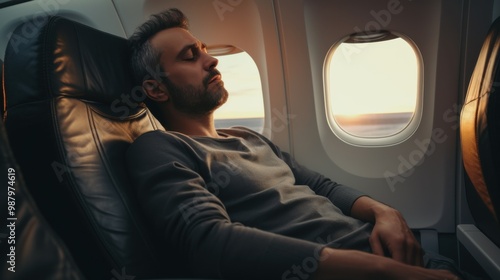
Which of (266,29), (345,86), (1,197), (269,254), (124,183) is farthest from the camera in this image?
(345,86)

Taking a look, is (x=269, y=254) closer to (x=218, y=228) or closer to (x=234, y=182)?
(x=218, y=228)

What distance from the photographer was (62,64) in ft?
4.02

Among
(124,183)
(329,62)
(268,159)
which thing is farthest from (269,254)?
(329,62)

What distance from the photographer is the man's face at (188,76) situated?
1.74 metres

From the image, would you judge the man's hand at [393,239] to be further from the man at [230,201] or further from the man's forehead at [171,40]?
the man's forehead at [171,40]

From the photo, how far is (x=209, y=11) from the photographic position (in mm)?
2479

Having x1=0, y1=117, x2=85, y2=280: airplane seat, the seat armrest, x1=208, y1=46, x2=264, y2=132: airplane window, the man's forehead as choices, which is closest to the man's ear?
the man's forehead

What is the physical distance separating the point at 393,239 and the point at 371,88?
145 centimetres

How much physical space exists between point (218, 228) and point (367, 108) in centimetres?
178

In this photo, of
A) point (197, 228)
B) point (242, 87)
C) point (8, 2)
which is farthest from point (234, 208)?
point (8, 2)

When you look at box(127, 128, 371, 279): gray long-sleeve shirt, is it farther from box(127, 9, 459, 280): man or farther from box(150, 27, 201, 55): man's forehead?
box(150, 27, 201, 55): man's forehead

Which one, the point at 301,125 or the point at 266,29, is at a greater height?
the point at 266,29

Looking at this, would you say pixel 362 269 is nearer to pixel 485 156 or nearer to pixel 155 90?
pixel 485 156

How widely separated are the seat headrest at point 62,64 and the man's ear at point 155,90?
184 mm
